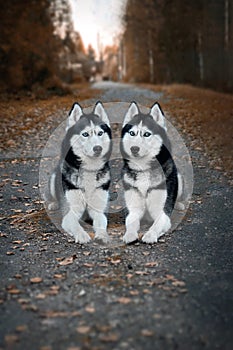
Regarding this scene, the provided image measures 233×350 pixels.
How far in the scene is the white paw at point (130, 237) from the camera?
4902 mm

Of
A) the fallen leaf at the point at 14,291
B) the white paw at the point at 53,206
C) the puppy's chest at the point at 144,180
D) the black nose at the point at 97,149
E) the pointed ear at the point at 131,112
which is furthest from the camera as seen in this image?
the white paw at the point at 53,206

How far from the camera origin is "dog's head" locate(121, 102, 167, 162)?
4449 mm

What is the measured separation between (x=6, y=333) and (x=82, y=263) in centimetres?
145

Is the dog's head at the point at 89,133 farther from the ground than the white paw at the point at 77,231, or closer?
farther from the ground

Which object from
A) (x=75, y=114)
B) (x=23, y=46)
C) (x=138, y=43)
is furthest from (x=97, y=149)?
(x=138, y=43)

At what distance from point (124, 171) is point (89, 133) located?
66 centimetres

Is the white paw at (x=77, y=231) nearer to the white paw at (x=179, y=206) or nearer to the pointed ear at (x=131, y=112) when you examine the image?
the pointed ear at (x=131, y=112)

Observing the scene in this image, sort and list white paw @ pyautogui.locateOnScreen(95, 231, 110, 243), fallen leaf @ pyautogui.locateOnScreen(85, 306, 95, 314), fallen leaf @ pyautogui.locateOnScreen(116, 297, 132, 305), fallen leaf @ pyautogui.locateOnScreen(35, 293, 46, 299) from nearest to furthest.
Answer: fallen leaf @ pyautogui.locateOnScreen(85, 306, 95, 314) → fallen leaf @ pyautogui.locateOnScreen(116, 297, 132, 305) → fallen leaf @ pyautogui.locateOnScreen(35, 293, 46, 299) → white paw @ pyautogui.locateOnScreen(95, 231, 110, 243)

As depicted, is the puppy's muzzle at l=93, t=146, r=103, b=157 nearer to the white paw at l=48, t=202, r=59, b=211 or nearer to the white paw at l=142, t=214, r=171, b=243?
the white paw at l=142, t=214, r=171, b=243

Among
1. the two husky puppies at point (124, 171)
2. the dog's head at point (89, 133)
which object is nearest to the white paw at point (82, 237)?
the two husky puppies at point (124, 171)

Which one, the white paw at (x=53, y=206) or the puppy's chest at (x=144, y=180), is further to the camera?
the white paw at (x=53, y=206)

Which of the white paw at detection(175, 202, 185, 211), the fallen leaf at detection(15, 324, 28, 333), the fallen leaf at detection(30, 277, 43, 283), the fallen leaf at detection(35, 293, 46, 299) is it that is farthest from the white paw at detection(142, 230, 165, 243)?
the fallen leaf at detection(15, 324, 28, 333)

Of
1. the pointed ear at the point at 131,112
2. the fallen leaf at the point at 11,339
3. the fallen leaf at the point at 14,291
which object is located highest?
the pointed ear at the point at 131,112

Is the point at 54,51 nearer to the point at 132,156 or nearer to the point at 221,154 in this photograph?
the point at 221,154
